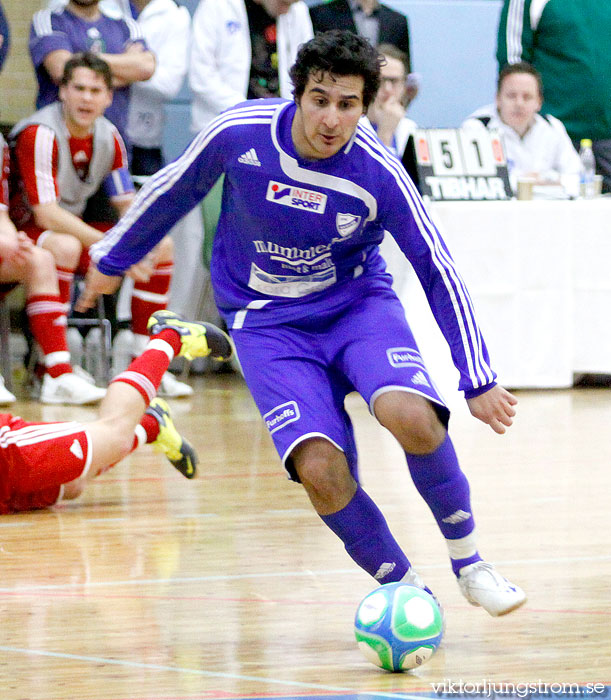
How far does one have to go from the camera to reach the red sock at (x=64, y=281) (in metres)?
6.40

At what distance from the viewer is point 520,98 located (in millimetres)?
6867

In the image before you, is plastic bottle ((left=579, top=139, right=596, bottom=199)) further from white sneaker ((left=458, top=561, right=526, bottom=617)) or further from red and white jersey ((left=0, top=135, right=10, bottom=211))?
white sneaker ((left=458, top=561, right=526, bottom=617))

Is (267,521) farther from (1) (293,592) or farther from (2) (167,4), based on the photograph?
(2) (167,4)

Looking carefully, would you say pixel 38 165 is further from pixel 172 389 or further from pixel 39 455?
pixel 39 455

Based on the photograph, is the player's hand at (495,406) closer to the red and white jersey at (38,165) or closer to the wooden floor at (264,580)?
the wooden floor at (264,580)

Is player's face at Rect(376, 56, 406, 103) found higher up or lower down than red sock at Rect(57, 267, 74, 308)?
higher up

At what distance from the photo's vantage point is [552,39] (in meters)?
7.45

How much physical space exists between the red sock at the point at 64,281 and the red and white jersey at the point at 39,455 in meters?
2.72

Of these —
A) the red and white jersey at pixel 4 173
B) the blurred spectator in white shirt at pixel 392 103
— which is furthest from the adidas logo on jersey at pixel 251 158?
the blurred spectator in white shirt at pixel 392 103

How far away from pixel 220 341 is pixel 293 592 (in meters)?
1.49

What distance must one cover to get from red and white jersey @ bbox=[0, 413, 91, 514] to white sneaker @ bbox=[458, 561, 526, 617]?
4.86ft

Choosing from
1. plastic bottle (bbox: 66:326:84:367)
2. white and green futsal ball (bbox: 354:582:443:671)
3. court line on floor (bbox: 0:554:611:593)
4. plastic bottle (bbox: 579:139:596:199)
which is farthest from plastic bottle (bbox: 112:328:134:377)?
white and green futsal ball (bbox: 354:582:443:671)

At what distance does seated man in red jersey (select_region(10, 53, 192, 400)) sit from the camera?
632 centimetres

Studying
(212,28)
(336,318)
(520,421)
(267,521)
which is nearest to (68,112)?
(212,28)
